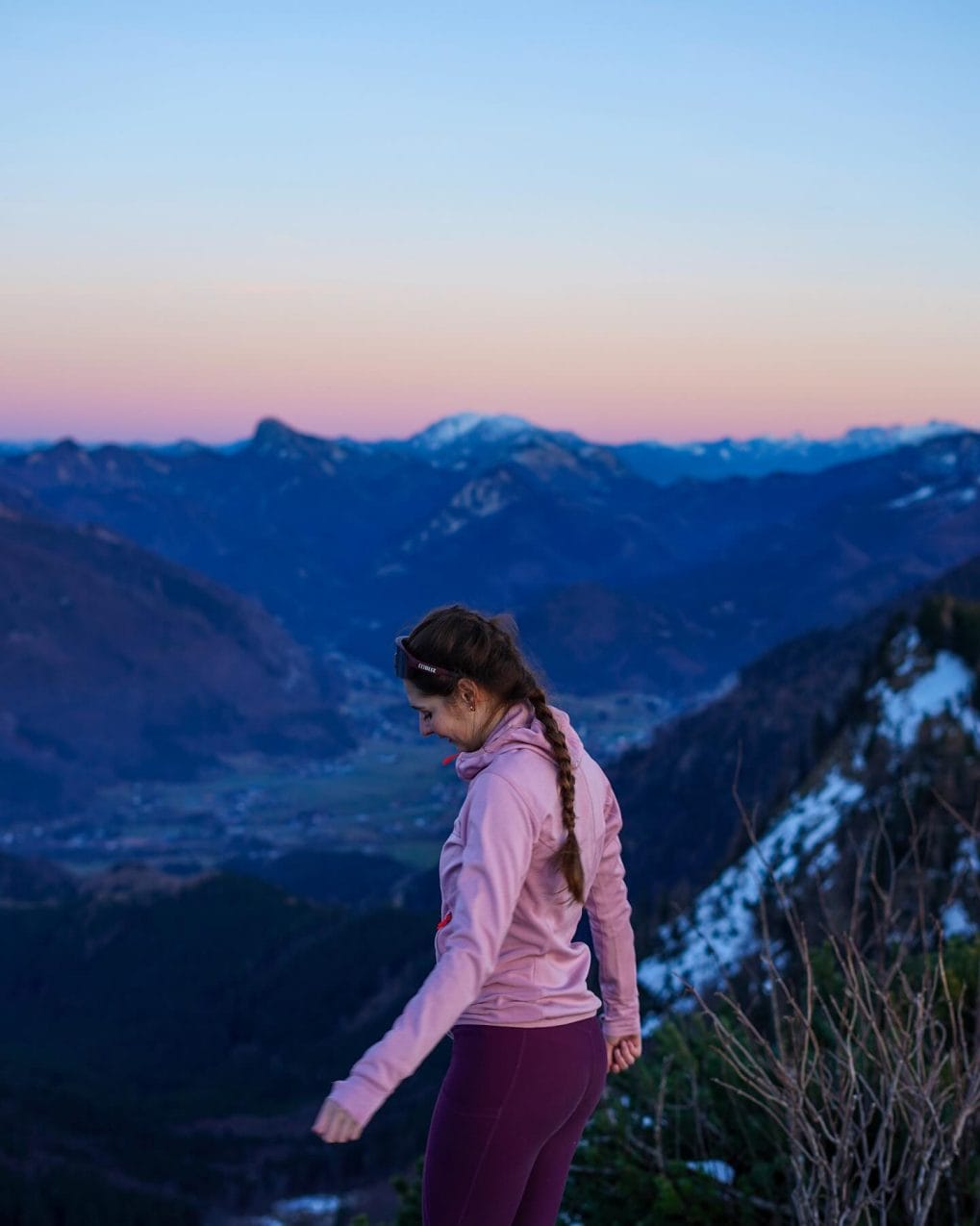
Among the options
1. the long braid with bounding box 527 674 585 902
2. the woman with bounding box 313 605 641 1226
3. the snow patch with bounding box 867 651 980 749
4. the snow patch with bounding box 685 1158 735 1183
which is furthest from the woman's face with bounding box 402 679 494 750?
the snow patch with bounding box 867 651 980 749

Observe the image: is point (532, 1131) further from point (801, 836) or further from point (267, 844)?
point (267, 844)

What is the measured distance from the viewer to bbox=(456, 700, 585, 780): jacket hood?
3.50 meters

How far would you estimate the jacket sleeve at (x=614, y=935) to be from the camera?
12.7 ft

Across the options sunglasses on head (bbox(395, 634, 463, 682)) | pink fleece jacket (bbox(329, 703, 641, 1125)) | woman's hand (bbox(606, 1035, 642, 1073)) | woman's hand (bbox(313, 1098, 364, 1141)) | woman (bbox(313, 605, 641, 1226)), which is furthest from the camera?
woman's hand (bbox(606, 1035, 642, 1073))

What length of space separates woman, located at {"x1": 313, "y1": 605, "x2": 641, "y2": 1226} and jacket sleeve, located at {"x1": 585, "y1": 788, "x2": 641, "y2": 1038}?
0.36 ft

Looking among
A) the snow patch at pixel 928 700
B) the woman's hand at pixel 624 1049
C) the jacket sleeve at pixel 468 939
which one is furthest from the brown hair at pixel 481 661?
the snow patch at pixel 928 700

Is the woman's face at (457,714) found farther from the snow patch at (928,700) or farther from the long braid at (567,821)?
the snow patch at (928,700)

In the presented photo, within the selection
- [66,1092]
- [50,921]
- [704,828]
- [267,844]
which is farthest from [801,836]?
[267,844]

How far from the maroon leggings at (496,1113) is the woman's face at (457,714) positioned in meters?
0.79

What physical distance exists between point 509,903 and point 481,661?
2.25ft

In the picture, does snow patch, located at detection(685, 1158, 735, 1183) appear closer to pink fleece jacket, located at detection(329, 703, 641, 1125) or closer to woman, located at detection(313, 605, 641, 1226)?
woman, located at detection(313, 605, 641, 1226)

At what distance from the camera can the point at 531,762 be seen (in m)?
3.44

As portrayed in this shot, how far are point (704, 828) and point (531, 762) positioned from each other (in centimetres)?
6538

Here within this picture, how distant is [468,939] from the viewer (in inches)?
127
